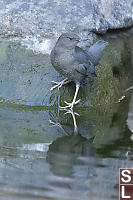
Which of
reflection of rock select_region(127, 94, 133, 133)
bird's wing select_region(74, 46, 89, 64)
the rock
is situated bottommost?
reflection of rock select_region(127, 94, 133, 133)

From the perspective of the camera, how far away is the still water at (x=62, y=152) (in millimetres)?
3053

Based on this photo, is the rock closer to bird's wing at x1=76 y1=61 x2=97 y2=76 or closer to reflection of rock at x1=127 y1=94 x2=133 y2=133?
reflection of rock at x1=127 y1=94 x2=133 y2=133

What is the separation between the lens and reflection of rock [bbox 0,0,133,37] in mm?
6145

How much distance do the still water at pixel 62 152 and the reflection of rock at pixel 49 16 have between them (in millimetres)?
1332

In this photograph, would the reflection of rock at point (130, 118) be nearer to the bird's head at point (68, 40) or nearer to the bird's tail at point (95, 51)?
the bird's tail at point (95, 51)

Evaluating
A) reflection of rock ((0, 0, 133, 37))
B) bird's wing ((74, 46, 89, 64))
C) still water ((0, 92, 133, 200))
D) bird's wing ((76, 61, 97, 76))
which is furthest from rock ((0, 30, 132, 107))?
bird's wing ((74, 46, 89, 64))

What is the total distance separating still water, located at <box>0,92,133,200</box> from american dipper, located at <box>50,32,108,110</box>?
0.57 meters

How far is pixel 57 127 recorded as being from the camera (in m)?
4.98

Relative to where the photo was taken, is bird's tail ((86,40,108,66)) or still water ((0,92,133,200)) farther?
bird's tail ((86,40,108,66))

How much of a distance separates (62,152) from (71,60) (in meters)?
1.82

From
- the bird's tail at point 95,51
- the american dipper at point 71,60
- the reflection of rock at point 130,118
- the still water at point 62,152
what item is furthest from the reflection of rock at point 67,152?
the bird's tail at point 95,51

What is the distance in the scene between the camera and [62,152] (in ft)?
13.3

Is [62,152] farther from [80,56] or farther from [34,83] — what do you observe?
[34,83]

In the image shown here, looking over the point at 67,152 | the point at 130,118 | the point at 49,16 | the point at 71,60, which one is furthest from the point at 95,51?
the point at 67,152
